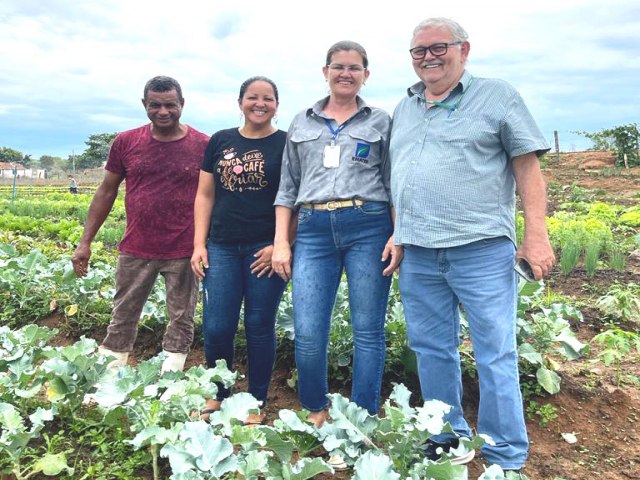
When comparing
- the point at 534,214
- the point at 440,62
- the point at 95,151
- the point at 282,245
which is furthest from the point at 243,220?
the point at 95,151

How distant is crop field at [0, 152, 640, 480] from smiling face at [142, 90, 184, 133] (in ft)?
4.00

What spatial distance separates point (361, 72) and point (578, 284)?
4.55 meters

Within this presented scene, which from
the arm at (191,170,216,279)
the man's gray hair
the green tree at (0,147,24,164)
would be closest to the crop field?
the arm at (191,170,216,279)

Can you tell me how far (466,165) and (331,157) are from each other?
1.93 feet

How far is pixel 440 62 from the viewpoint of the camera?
7.58ft

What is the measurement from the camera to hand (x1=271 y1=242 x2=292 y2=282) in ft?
8.76

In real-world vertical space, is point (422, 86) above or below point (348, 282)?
above

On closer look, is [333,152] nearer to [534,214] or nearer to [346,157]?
[346,157]

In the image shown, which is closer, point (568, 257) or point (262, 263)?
point (262, 263)

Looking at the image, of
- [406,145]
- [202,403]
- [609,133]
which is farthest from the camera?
[609,133]

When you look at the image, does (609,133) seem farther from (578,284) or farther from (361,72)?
(361,72)

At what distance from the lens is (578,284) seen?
6.17 meters

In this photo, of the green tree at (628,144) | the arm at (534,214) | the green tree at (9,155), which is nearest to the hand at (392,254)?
the arm at (534,214)

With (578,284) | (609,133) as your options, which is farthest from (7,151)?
(578,284)
